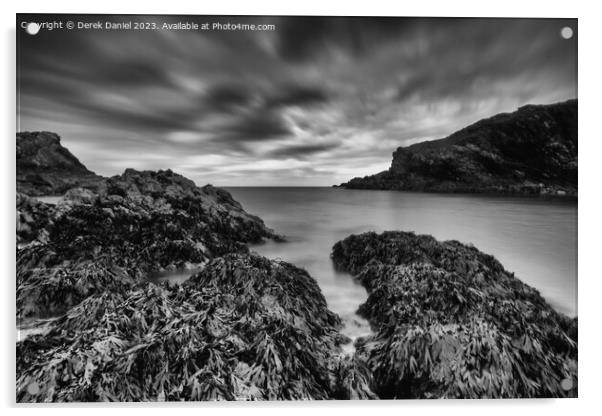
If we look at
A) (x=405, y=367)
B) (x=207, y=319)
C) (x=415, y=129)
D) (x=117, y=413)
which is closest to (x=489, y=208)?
(x=415, y=129)

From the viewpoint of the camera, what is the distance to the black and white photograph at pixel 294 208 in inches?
97.7

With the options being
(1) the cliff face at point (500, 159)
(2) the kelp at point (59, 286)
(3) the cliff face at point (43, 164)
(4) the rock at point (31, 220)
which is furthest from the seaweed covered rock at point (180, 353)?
(1) the cliff face at point (500, 159)

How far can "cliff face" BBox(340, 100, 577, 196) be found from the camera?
3.15 m

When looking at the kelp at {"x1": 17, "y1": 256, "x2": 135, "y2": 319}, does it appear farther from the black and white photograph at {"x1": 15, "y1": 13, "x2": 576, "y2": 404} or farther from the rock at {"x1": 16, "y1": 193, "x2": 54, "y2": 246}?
the rock at {"x1": 16, "y1": 193, "x2": 54, "y2": 246}

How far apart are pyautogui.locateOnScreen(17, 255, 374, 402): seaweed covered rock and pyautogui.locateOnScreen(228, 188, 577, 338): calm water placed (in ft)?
2.23

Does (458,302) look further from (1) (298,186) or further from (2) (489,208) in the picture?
(1) (298,186)

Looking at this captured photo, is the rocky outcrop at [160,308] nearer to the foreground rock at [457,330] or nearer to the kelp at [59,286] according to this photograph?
the kelp at [59,286]

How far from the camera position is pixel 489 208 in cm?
365

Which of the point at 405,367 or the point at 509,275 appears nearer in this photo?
the point at 405,367

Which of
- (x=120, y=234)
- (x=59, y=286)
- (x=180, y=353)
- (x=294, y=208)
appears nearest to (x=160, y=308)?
(x=180, y=353)

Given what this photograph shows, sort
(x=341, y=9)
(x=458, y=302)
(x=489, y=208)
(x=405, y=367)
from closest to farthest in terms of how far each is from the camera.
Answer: (x=405, y=367) → (x=458, y=302) → (x=341, y=9) → (x=489, y=208)

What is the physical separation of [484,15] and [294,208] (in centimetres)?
305

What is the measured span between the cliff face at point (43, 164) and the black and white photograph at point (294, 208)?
0.07ft

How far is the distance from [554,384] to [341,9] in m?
4.27
